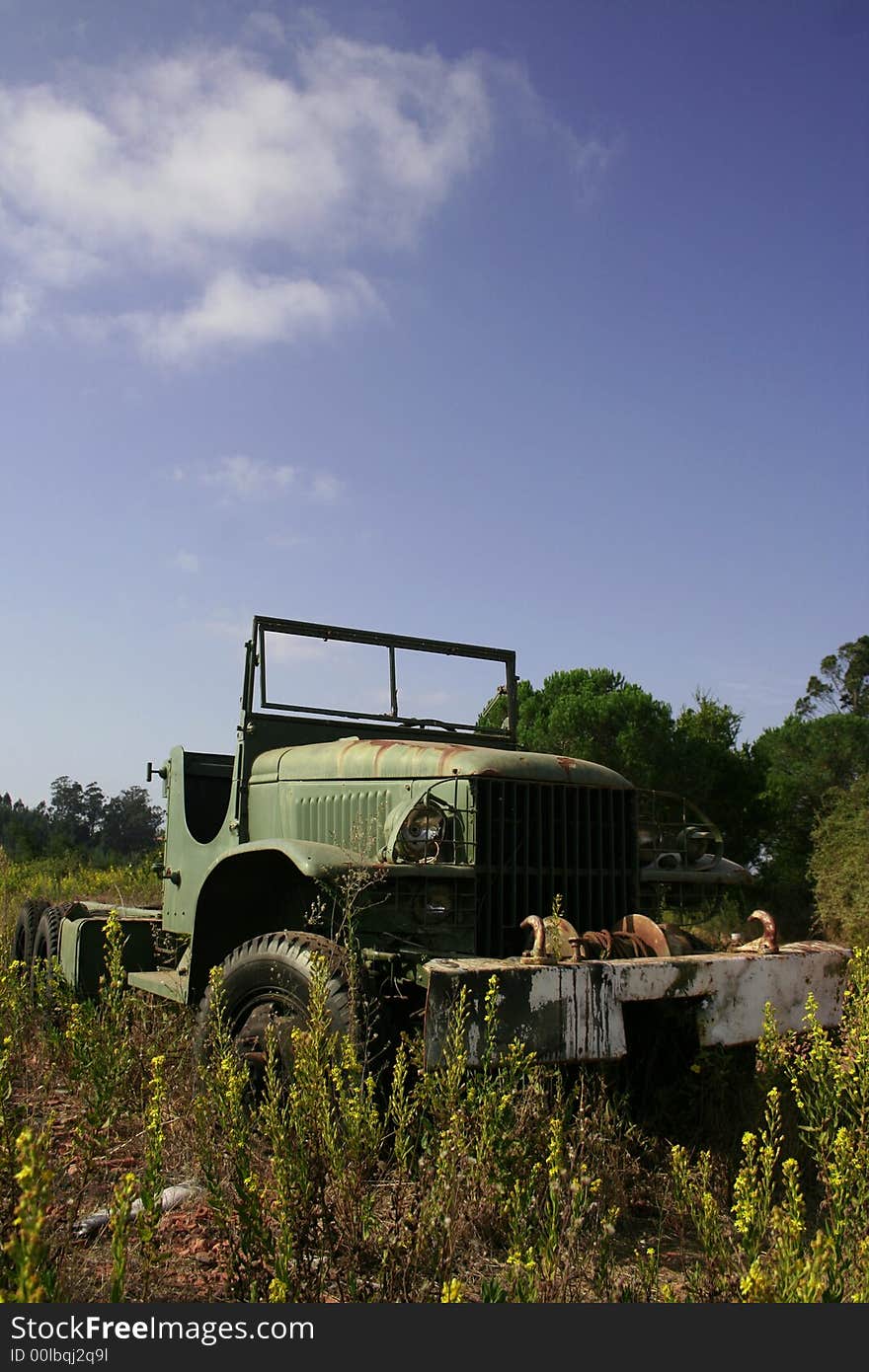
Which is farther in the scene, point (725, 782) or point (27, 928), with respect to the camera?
point (725, 782)

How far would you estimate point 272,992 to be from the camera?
165 inches

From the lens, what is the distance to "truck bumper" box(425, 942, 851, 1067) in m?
3.41

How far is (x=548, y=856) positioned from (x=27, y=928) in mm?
5401

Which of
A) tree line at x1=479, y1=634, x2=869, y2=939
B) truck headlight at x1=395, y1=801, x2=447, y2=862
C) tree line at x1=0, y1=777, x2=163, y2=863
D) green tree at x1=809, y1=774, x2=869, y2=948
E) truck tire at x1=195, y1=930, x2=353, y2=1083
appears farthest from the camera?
tree line at x1=0, y1=777, x2=163, y2=863

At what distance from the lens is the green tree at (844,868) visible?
13.3m

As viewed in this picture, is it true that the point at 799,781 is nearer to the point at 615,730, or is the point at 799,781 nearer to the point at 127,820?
the point at 615,730

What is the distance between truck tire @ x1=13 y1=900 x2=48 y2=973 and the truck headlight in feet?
16.0

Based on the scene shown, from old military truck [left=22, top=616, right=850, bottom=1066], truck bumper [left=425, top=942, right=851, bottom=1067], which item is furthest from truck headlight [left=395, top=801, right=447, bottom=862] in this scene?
truck bumper [left=425, top=942, right=851, bottom=1067]

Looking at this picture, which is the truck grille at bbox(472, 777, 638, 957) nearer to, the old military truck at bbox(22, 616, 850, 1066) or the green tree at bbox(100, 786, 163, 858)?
the old military truck at bbox(22, 616, 850, 1066)

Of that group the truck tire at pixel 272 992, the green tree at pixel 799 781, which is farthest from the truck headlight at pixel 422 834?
the green tree at pixel 799 781

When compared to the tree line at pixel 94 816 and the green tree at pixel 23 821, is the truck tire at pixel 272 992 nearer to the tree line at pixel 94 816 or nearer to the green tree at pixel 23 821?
the green tree at pixel 23 821

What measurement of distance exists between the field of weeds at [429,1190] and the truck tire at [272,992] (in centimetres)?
18

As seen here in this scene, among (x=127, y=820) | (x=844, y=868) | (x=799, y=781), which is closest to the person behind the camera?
(x=844, y=868)

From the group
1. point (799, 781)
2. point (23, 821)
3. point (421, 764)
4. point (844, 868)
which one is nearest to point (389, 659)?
point (421, 764)
